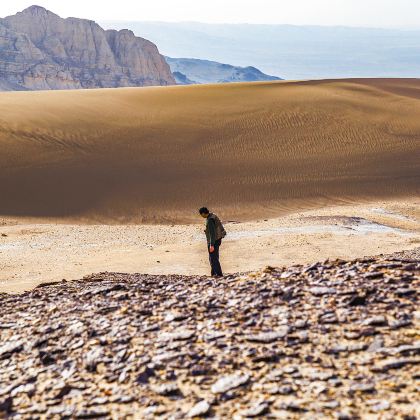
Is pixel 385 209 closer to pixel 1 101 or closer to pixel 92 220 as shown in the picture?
pixel 92 220

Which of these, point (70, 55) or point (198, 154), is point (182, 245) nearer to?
point (198, 154)

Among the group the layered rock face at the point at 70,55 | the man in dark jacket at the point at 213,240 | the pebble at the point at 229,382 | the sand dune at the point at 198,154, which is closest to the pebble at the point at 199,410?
the pebble at the point at 229,382

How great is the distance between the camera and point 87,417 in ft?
18.5

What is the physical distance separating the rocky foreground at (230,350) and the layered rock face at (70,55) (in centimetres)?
11954

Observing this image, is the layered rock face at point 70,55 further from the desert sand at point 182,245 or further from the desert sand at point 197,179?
the desert sand at point 182,245

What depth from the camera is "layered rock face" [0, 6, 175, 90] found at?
409 ft

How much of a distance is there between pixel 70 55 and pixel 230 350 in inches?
5191

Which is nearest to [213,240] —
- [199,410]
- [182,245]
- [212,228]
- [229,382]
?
[212,228]

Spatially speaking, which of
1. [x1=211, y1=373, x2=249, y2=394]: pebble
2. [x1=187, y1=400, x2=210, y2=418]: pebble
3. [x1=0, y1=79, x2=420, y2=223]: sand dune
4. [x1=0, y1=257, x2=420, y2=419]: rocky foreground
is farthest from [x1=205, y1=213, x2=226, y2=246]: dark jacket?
[x1=0, y1=79, x2=420, y2=223]: sand dune

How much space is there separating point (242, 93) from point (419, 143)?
13.2 meters

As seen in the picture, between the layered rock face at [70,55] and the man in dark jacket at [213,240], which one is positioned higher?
the layered rock face at [70,55]

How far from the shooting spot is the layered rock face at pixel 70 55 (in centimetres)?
12481

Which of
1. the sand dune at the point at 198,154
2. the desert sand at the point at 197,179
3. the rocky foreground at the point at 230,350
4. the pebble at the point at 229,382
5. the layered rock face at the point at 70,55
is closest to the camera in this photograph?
the rocky foreground at the point at 230,350

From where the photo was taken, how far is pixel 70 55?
132 meters
